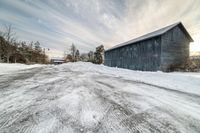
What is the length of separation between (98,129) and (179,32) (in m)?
16.2

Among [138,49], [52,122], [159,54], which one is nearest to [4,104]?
[52,122]

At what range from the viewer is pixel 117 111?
2.05m

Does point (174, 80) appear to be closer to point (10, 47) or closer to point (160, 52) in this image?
point (160, 52)

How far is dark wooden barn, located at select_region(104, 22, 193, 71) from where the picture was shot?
11039 millimetres

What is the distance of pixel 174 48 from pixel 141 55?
3916mm

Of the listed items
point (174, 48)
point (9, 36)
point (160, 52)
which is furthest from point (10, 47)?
point (174, 48)

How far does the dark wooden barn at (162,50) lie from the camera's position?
36.2 feet

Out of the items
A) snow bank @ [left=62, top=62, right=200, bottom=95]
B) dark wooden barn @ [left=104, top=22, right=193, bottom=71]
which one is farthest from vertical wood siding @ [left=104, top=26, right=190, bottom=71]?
snow bank @ [left=62, top=62, right=200, bottom=95]

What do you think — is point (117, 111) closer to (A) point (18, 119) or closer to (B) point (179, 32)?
(A) point (18, 119)

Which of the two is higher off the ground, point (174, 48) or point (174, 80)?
point (174, 48)

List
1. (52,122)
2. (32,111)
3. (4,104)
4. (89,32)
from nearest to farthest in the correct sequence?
(52,122) → (32,111) → (4,104) → (89,32)

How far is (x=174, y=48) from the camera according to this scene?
1205 cm

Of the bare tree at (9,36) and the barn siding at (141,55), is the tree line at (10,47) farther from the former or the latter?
the barn siding at (141,55)

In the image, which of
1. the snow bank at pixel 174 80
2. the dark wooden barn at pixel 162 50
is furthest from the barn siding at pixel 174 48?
the snow bank at pixel 174 80
